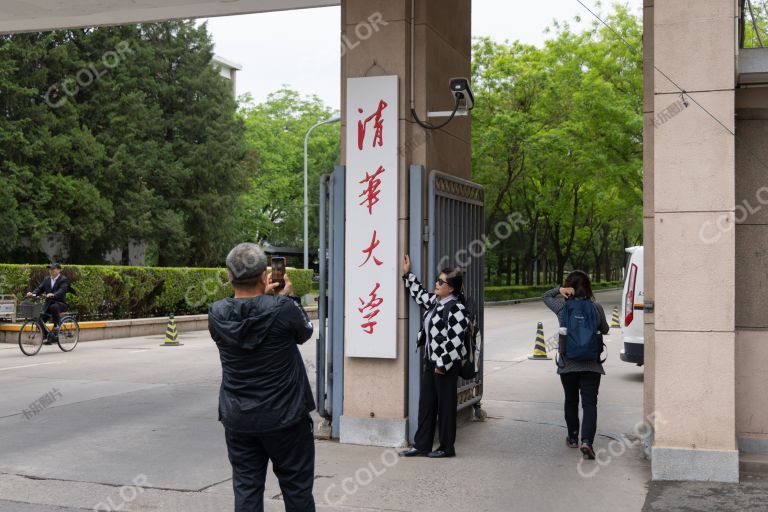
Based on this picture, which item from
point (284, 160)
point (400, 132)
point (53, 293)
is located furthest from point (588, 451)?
point (284, 160)

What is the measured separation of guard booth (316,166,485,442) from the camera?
8242 millimetres

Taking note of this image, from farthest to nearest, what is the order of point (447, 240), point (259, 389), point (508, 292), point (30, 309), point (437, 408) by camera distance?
point (508, 292), point (30, 309), point (447, 240), point (437, 408), point (259, 389)

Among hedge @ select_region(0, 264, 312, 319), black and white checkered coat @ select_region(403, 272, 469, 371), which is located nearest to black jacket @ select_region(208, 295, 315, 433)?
black and white checkered coat @ select_region(403, 272, 469, 371)

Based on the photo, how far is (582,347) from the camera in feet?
25.9

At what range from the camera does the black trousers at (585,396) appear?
26.0ft

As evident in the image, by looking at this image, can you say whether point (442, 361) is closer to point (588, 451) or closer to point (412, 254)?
point (412, 254)

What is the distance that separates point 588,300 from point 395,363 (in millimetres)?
1883

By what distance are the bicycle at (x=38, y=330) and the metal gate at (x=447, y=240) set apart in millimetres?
10937

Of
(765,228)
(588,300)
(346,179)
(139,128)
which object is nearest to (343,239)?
(346,179)

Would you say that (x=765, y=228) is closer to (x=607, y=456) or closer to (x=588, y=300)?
(x=588, y=300)

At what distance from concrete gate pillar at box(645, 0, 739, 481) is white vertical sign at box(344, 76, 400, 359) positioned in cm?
241

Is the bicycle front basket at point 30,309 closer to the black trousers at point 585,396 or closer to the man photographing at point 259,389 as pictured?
the black trousers at point 585,396

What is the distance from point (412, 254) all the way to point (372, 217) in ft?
1.68

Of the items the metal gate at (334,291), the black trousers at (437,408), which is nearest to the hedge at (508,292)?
the metal gate at (334,291)
